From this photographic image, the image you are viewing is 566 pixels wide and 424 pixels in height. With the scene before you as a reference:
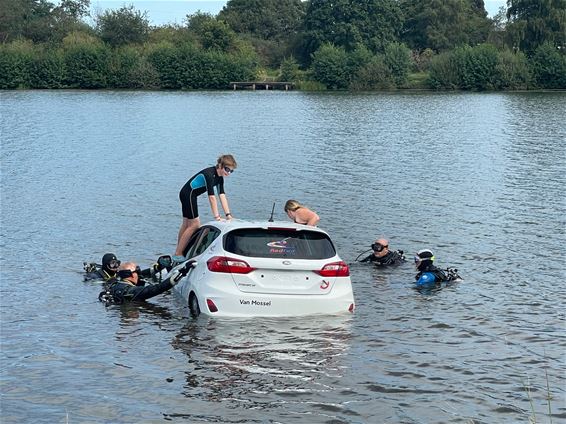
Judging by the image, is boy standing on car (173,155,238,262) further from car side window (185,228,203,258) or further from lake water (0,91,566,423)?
lake water (0,91,566,423)

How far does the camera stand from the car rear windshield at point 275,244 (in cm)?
1260

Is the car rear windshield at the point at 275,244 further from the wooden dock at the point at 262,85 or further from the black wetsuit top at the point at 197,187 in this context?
the wooden dock at the point at 262,85

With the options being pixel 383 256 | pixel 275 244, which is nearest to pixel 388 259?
pixel 383 256

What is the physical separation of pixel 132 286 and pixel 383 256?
5288mm

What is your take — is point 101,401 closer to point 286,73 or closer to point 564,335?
point 564,335

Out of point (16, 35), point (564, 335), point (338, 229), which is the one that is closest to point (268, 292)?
point (564, 335)

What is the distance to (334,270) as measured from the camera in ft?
41.9

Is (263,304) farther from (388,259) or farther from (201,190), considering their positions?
(388,259)

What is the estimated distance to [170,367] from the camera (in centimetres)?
1130

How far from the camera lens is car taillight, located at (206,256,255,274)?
12.5m

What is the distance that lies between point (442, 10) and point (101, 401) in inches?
4724

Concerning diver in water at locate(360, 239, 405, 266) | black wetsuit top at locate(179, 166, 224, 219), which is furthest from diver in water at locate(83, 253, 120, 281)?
diver in water at locate(360, 239, 405, 266)

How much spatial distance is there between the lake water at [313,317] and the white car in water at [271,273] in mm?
302

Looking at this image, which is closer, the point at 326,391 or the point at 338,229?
the point at 326,391
